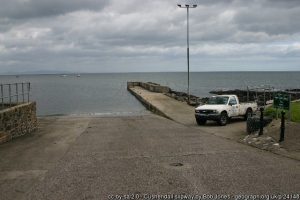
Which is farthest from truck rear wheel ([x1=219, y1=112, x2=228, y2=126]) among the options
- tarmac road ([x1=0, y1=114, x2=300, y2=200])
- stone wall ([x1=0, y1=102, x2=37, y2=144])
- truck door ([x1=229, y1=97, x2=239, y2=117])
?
stone wall ([x1=0, y1=102, x2=37, y2=144])

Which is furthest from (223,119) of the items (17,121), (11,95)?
(11,95)

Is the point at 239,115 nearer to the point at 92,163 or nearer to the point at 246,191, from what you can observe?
the point at 92,163

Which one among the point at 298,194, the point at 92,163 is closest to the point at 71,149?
the point at 92,163

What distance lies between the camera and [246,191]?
9586mm

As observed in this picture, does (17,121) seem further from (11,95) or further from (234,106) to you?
(234,106)

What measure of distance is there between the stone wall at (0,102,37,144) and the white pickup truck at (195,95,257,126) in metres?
8.95

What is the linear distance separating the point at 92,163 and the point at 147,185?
341 cm

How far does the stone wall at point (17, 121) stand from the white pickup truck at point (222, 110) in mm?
8948

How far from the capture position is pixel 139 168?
12.3 m

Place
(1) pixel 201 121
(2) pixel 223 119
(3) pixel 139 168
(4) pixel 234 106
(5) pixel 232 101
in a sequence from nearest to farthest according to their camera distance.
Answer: (3) pixel 139 168
(2) pixel 223 119
(1) pixel 201 121
(4) pixel 234 106
(5) pixel 232 101

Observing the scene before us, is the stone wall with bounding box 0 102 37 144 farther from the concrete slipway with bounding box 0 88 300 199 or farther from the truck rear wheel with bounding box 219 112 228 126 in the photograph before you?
the truck rear wheel with bounding box 219 112 228 126

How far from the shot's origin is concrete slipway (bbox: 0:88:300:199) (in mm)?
9891

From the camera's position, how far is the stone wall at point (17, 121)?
19.2 m

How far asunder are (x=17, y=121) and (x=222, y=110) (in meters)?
11.1
